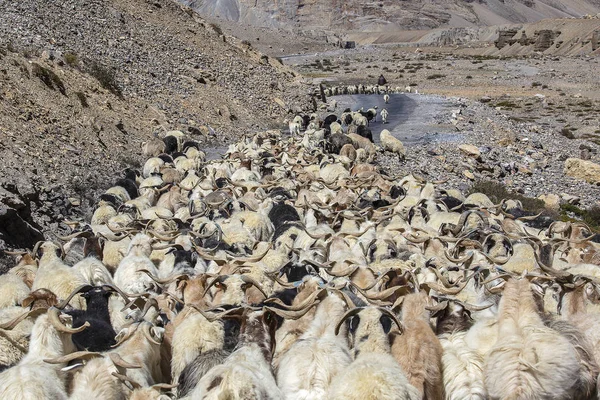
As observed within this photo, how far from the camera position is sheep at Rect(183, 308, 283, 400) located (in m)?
4.23

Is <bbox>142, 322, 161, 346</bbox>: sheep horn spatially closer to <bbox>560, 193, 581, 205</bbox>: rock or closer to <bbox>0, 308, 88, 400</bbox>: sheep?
<bbox>0, 308, 88, 400</bbox>: sheep

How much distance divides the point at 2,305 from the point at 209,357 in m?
2.81

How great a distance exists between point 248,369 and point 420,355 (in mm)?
1560

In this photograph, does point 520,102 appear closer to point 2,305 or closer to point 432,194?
point 432,194

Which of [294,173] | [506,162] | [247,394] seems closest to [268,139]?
[294,173]

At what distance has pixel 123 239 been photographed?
857cm

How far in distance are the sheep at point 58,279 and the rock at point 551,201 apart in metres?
11.9

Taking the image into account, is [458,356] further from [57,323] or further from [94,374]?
[57,323]

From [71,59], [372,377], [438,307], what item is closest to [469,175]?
[438,307]

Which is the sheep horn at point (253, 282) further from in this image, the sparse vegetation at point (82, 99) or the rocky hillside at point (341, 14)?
the rocky hillside at point (341, 14)

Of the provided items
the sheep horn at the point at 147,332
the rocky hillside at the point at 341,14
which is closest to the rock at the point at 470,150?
the sheep horn at the point at 147,332

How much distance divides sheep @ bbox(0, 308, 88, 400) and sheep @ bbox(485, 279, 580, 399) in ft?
11.3

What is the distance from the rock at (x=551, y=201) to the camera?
1462 centimetres

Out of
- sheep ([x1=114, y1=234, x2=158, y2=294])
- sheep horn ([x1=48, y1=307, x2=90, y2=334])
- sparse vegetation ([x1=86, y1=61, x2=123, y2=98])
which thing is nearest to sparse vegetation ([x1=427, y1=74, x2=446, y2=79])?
sparse vegetation ([x1=86, y1=61, x2=123, y2=98])
